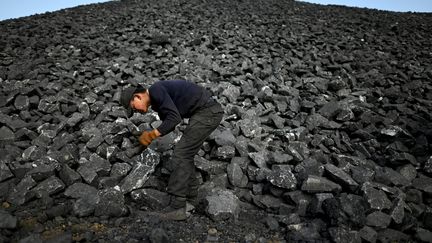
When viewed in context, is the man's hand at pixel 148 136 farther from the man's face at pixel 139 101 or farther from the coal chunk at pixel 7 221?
the coal chunk at pixel 7 221

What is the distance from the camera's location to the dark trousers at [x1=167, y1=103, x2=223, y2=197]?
379 centimetres

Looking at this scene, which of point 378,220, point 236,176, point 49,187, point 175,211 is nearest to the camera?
point 378,220

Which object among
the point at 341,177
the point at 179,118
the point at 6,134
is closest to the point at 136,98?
the point at 179,118

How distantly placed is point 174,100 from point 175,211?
4.58ft

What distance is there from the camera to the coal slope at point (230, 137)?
3.48m

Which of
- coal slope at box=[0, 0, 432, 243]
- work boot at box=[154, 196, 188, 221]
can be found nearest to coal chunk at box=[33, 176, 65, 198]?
coal slope at box=[0, 0, 432, 243]

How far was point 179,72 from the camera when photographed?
7.53 m

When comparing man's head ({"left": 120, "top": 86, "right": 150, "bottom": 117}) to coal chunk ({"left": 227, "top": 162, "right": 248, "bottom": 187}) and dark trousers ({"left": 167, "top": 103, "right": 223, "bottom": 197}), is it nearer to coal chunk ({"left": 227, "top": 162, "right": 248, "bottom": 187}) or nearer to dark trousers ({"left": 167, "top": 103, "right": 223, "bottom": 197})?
dark trousers ({"left": 167, "top": 103, "right": 223, "bottom": 197})

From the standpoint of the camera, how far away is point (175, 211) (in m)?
3.72

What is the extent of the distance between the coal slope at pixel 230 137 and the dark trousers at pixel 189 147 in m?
0.29

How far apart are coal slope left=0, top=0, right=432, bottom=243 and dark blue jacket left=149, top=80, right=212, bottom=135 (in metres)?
0.90

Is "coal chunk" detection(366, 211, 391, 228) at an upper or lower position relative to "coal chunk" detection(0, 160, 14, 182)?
upper

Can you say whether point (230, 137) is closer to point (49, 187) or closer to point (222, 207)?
point (222, 207)

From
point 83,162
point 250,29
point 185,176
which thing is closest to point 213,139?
point 185,176
